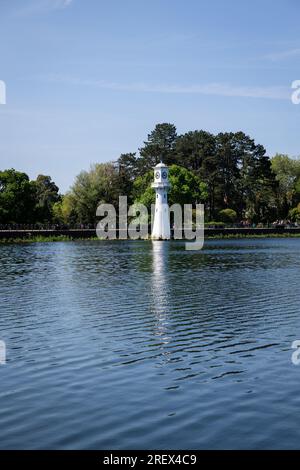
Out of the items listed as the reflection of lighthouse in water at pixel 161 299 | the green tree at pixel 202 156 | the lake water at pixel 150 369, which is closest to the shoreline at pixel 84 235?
the green tree at pixel 202 156

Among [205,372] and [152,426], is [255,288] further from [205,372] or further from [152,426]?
[152,426]

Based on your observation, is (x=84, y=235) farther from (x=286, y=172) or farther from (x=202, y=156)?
(x=286, y=172)

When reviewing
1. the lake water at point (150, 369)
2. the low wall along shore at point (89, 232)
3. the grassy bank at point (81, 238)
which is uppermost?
the low wall along shore at point (89, 232)

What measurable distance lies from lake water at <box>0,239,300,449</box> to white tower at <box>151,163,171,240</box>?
A: 68.8 m

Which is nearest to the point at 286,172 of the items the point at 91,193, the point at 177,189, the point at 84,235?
the point at 177,189

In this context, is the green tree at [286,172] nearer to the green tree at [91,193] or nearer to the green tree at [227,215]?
the green tree at [227,215]

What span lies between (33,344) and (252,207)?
430 feet

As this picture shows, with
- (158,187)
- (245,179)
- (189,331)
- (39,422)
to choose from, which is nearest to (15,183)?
(158,187)

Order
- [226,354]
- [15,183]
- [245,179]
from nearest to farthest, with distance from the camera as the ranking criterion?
[226,354] < [15,183] < [245,179]

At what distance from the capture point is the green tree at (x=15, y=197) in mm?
118375

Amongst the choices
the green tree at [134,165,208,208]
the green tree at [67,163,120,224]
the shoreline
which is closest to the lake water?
the shoreline

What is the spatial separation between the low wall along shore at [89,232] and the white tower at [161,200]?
1812 cm

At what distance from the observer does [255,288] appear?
42344mm
